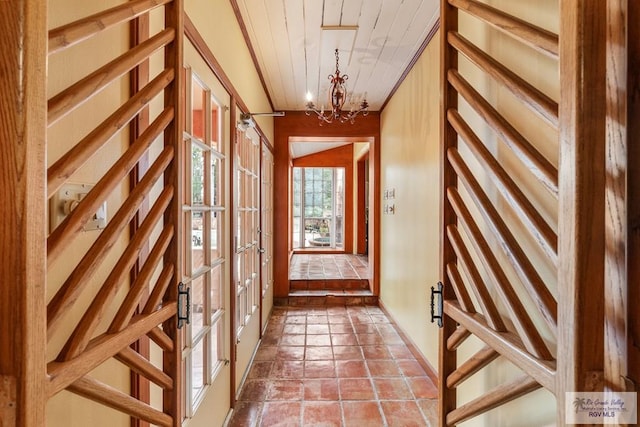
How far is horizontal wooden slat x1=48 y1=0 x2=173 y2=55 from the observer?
60 cm

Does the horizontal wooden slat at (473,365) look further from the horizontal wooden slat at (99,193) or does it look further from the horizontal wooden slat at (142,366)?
the horizontal wooden slat at (99,193)

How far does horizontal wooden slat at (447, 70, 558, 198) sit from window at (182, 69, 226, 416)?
3.74 feet

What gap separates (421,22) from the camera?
2398 mm

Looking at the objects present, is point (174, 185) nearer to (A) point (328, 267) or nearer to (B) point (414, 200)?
(B) point (414, 200)

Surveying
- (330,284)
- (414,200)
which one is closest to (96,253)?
(414,200)

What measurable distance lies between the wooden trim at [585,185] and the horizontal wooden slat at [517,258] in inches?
4.1

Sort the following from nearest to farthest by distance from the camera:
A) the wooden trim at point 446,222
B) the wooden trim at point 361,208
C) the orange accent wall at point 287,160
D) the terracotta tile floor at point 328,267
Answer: the wooden trim at point 446,222, the orange accent wall at point 287,160, the terracotta tile floor at point 328,267, the wooden trim at point 361,208

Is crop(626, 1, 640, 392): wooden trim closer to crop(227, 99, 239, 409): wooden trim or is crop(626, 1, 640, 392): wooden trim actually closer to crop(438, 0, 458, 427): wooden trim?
crop(438, 0, 458, 427): wooden trim

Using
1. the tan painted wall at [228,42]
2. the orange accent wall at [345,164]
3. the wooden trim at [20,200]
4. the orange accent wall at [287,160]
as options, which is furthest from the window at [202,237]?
the orange accent wall at [345,164]

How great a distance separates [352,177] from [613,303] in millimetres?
7622

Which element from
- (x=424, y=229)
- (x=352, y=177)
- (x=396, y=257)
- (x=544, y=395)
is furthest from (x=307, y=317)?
(x=352, y=177)

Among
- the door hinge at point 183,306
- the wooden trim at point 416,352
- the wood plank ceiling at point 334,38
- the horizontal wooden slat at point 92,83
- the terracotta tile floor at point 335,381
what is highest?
the wood plank ceiling at point 334,38

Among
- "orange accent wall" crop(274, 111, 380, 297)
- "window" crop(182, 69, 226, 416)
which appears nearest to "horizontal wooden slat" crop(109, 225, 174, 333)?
"window" crop(182, 69, 226, 416)

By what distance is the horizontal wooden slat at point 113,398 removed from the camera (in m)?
0.69
